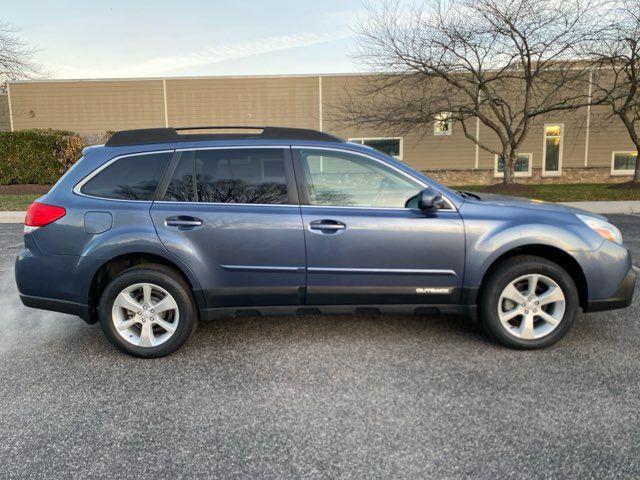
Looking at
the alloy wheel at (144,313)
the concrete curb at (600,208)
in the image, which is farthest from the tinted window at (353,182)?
the concrete curb at (600,208)

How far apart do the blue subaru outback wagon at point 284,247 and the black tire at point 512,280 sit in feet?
0.04

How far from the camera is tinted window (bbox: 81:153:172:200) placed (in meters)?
3.80

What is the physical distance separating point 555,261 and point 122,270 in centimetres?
346

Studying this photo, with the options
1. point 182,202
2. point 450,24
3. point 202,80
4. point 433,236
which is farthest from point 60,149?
point 433,236

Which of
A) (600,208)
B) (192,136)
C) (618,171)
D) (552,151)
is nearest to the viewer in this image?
(192,136)

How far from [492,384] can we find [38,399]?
9.72 ft

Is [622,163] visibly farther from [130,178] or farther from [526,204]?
[130,178]

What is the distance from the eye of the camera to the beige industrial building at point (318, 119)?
23.8 meters

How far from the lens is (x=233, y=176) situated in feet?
12.7

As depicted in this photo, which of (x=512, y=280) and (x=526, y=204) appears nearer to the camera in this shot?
(x=512, y=280)

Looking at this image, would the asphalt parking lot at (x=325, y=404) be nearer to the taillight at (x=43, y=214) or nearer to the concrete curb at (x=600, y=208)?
the taillight at (x=43, y=214)

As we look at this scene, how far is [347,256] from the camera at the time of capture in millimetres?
3730

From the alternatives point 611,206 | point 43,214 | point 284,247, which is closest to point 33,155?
point 43,214

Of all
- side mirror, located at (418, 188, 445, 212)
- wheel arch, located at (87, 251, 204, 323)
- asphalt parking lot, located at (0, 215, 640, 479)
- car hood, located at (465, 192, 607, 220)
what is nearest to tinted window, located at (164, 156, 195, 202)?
wheel arch, located at (87, 251, 204, 323)
